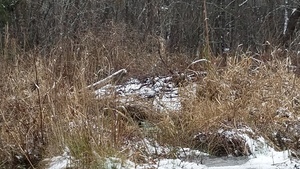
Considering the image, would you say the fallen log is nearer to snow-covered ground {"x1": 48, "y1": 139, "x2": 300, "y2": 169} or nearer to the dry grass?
the dry grass

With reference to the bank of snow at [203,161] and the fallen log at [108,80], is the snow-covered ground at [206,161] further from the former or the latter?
the fallen log at [108,80]

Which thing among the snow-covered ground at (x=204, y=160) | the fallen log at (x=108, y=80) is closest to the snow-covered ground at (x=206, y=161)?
the snow-covered ground at (x=204, y=160)

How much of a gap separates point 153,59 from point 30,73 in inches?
129

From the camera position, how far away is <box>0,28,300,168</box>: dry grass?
418cm

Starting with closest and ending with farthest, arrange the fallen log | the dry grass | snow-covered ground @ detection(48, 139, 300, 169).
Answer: snow-covered ground @ detection(48, 139, 300, 169), the dry grass, the fallen log

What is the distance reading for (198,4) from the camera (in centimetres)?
1361

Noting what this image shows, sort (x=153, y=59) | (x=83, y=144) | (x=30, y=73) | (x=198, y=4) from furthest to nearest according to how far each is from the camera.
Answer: (x=198, y=4) → (x=153, y=59) → (x=30, y=73) → (x=83, y=144)

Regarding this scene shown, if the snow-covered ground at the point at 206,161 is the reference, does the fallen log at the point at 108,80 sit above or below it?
above

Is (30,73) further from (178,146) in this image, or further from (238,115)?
(238,115)

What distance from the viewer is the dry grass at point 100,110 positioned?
13.7 ft

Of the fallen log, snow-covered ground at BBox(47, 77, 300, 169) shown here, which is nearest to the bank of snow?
snow-covered ground at BBox(47, 77, 300, 169)

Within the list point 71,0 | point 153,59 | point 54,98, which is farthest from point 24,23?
point 54,98

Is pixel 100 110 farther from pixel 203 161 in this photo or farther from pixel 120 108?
pixel 203 161

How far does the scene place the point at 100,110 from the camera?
4.41 m
